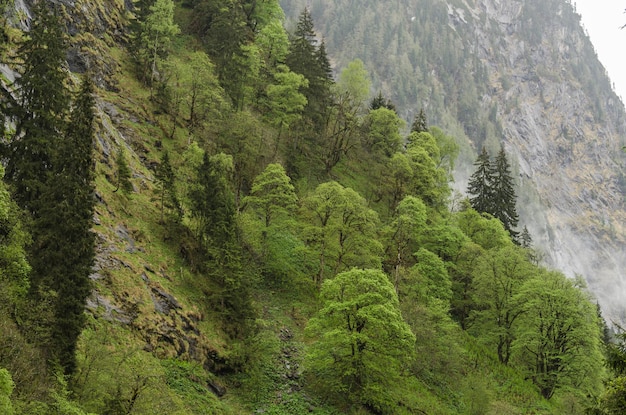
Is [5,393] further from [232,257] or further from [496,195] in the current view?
[496,195]

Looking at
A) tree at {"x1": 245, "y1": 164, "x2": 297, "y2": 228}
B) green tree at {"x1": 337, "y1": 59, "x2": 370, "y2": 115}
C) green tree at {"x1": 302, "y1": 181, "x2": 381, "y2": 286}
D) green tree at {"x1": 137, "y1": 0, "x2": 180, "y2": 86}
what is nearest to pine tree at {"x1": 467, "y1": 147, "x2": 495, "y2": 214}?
green tree at {"x1": 337, "y1": 59, "x2": 370, "y2": 115}

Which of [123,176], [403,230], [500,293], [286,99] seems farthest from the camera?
[286,99]

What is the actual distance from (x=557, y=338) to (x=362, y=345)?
72.0 ft

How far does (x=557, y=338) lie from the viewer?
41.2 meters

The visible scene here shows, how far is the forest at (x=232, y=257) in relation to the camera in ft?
59.4

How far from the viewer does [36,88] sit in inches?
893

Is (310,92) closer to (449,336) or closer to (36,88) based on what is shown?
(449,336)

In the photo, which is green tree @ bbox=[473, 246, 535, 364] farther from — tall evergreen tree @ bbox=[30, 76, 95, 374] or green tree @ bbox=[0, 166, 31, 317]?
green tree @ bbox=[0, 166, 31, 317]

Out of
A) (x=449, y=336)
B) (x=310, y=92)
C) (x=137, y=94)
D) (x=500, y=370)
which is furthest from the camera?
(x=310, y=92)

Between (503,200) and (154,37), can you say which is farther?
(503,200)

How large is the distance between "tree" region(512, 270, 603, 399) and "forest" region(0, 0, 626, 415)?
17cm

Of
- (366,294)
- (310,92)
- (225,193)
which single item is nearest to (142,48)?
(310,92)

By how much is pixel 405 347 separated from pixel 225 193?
1413 cm

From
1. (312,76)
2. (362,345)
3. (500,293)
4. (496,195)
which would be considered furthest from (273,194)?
(496,195)
